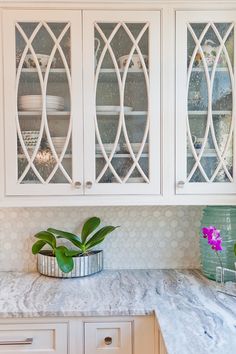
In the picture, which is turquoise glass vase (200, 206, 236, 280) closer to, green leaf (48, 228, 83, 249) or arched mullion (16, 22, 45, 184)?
green leaf (48, 228, 83, 249)

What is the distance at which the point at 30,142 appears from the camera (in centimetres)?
177

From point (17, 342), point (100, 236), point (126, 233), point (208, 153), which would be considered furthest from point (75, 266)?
point (208, 153)

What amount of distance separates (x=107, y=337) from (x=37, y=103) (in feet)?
3.59

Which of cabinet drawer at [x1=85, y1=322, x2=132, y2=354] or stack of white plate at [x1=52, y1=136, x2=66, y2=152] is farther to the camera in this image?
stack of white plate at [x1=52, y1=136, x2=66, y2=152]

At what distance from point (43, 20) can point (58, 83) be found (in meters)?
0.30

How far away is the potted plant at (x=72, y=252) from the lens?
1863mm

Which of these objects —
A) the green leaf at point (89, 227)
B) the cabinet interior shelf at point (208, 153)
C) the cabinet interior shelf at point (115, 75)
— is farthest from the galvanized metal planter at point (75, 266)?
the cabinet interior shelf at point (115, 75)

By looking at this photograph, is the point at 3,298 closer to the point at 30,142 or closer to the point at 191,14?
the point at 30,142

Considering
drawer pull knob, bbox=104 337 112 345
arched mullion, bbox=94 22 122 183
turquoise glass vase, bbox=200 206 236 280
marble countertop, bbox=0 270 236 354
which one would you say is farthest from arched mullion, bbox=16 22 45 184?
turquoise glass vase, bbox=200 206 236 280

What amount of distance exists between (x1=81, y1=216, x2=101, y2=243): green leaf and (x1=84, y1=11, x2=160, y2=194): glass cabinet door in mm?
292

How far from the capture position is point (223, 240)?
6.26ft

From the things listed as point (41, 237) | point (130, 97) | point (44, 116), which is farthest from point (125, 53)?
point (41, 237)
